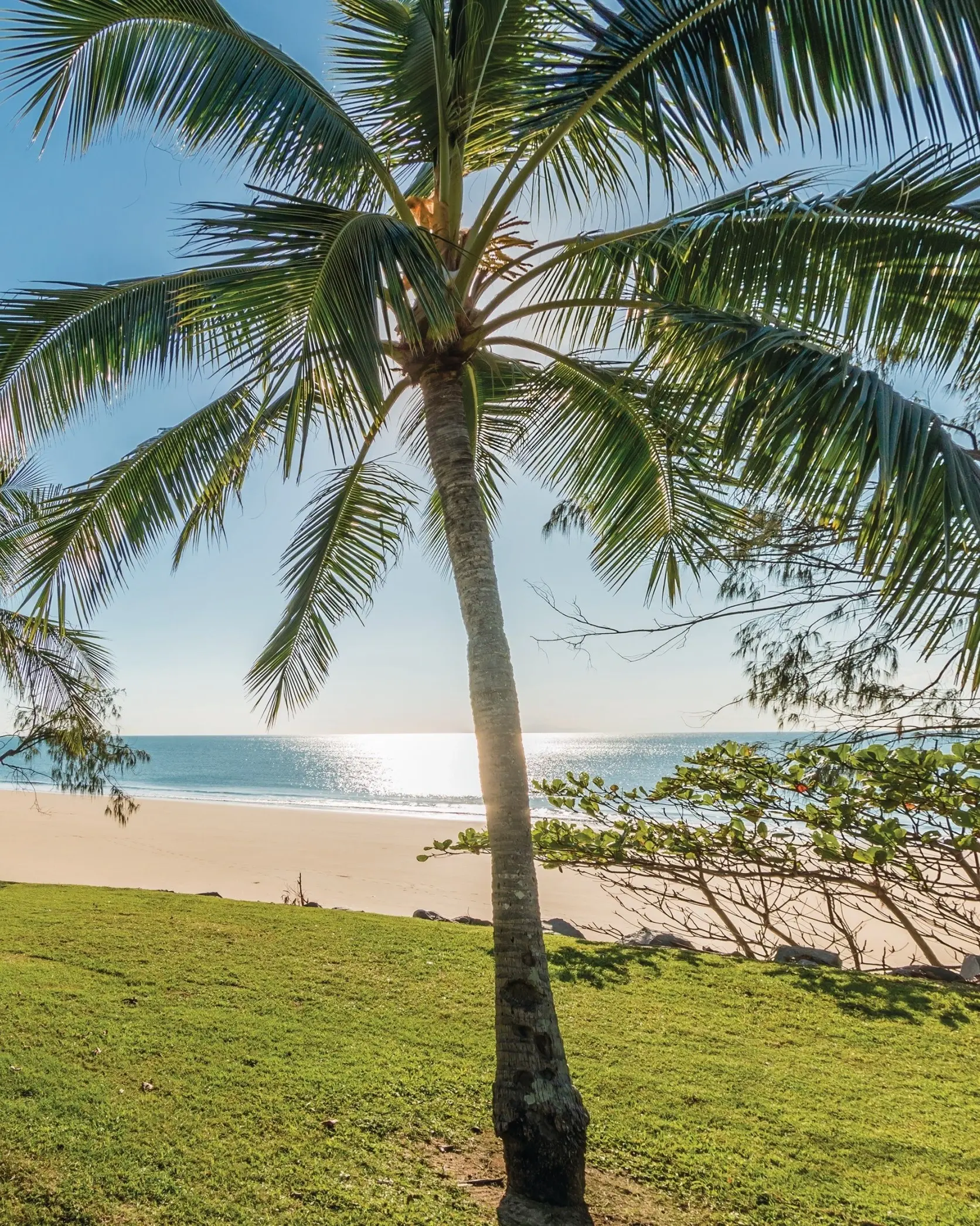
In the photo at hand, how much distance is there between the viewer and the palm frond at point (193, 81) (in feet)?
11.2

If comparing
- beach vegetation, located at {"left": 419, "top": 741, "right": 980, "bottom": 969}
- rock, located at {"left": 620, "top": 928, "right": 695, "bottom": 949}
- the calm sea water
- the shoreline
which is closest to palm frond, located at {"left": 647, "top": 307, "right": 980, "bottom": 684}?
beach vegetation, located at {"left": 419, "top": 741, "right": 980, "bottom": 969}

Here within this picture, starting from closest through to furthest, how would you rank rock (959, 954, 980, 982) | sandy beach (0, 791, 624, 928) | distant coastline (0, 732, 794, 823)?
rock (959, 954, 980, 982), sandy beach (0, 791, 624, 928), distant coastline (0, 732, 794, 823)

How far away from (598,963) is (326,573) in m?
4.00

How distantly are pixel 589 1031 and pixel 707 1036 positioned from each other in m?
0.77

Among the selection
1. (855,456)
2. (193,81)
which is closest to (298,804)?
(193,81)

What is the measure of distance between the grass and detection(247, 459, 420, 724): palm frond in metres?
2.25

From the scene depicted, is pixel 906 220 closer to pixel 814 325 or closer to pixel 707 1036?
pixel 814 325

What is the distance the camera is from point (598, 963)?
595 cm

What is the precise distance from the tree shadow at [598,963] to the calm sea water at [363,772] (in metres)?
11.2

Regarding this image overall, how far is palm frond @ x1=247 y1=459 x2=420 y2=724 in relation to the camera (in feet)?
18.2

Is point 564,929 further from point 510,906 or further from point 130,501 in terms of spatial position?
point 130,501

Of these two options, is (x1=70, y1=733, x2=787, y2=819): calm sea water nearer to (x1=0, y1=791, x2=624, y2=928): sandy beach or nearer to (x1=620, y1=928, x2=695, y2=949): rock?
(x1=0, y1=791, x2=624, y2=928): sandy beach

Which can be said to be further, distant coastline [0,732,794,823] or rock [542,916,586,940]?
distant coastline [0,732,794,823]

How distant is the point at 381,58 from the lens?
4383mm
